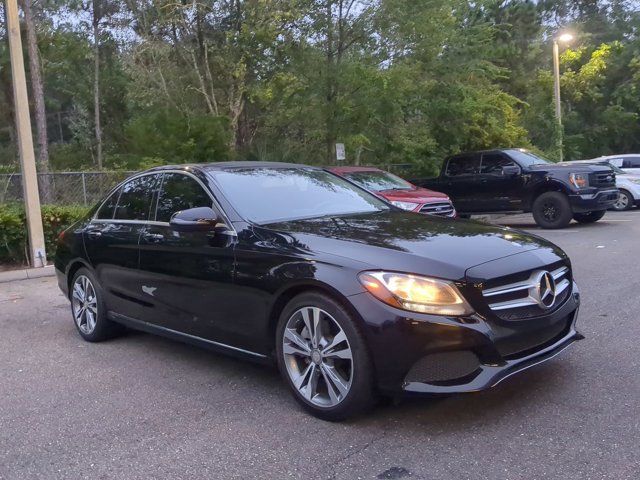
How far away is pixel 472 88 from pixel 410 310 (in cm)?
1584

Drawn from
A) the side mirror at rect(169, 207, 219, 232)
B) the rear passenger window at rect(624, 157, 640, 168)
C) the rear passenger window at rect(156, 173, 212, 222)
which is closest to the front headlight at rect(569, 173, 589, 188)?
the rear passenger window at rect(624, 157, 640, 168)

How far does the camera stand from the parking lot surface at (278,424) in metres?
3.41

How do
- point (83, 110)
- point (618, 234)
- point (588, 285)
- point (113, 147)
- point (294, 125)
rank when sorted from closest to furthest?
point (588, 285), point (618, 234), point (294, 125), point (113, 147), point (83, 110)

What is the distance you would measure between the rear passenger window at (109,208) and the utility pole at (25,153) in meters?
5.02

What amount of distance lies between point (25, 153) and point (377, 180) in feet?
20.0

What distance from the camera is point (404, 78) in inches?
622

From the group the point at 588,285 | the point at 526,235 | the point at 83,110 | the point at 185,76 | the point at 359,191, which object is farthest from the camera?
the point at 83,110

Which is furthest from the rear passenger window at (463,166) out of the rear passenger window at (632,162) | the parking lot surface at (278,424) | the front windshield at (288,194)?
the front windshield at (288,194)

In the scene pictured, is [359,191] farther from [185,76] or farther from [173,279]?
[185,76]

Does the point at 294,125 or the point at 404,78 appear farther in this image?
the point at 294,125

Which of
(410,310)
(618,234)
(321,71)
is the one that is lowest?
(618,234)

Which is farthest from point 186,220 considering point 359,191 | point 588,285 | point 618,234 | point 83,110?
point 83,110

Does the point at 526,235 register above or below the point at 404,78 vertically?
below

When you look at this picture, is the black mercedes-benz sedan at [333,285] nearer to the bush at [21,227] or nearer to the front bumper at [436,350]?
the front bumper at [436,350]
